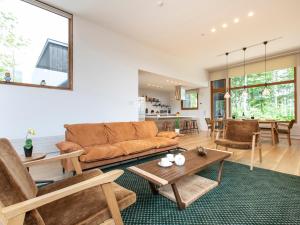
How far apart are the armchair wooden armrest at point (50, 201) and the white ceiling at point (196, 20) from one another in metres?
3.35

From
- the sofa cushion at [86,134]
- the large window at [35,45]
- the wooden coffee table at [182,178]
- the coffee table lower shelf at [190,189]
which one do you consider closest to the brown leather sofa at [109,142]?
the sofa cushion at [86,134]

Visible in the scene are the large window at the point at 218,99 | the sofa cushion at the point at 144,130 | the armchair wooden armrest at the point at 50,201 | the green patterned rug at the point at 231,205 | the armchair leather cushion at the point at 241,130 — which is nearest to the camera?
the armchair wooden armrest at the point at 50,201

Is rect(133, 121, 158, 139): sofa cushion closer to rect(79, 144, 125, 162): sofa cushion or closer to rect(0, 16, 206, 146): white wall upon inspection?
rect(0, 16, 206, 146): white wall

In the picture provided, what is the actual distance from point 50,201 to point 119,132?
2541 mm

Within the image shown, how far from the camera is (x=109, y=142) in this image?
3.16 meters

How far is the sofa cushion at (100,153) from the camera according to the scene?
2.34 m

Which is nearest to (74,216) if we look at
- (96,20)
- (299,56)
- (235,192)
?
(235,192)

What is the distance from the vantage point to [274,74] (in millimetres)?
6148

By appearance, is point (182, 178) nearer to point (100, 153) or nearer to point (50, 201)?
point (50, 201)

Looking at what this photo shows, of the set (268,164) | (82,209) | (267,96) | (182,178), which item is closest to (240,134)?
(268,164)

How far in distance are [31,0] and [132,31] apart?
7.15 feet

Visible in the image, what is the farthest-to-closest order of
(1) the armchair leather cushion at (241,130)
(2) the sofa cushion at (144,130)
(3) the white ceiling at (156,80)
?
(3) the white ceiling at (156,80), (2) the sofa cushion at (144,130), (1) the armchair leather cushion at (241,130)

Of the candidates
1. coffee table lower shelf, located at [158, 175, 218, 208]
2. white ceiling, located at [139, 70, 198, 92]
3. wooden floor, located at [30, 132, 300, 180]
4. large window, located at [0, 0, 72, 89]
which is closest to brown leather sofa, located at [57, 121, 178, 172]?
wooden floor, located at [30, 132, 300, 180]

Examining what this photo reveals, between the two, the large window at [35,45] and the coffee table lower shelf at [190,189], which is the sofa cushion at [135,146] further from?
the large window at [35,45]
